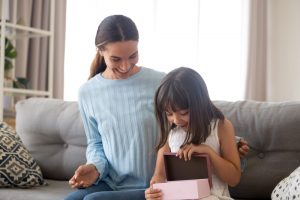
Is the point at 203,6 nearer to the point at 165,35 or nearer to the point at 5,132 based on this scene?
the point at 165,35

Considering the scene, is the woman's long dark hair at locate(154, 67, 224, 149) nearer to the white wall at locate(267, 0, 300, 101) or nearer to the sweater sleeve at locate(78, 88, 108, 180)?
the sweater sleeve at locate(78, 88, 108, 180)

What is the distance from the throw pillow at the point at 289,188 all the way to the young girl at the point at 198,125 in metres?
0.21

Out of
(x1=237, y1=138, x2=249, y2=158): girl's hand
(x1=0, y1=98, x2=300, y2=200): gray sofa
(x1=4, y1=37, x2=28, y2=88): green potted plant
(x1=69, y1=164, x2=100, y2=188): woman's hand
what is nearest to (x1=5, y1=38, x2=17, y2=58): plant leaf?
(x1=4, y1=37, x2=28, y2=88): green potted plant

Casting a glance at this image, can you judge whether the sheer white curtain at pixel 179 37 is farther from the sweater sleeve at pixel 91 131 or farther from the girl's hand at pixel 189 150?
the girl's hand at pixel 189 150

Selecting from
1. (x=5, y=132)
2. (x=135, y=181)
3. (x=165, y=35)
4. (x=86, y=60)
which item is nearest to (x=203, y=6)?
(x=165, y=35)

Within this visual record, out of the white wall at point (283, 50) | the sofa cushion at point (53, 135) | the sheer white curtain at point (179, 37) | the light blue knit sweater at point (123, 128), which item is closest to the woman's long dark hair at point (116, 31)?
the light blue knit sweater at point (123, 128)

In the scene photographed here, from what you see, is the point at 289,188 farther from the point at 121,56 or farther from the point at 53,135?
the point at 53,135

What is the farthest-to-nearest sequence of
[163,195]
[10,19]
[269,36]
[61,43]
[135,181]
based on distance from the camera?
[269,36] < [61,43] < [10,19] < [135,181] < [163,195]

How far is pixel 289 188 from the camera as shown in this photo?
171 centimetres

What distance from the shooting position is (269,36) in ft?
14.4

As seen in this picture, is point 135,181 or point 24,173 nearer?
point 135,181

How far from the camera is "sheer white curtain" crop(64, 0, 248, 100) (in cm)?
423

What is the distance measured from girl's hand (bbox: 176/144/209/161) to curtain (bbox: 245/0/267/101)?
275 centimetres

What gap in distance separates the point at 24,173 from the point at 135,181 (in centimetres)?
60
